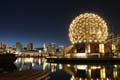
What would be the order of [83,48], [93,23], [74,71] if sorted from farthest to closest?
[83,48]
[93,23]
[74,71]

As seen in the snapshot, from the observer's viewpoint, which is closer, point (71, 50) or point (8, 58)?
point (8, 58)

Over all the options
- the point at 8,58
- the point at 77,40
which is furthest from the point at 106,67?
the point at 8,58

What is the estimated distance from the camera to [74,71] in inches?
2731

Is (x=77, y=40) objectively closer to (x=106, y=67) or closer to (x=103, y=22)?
(x=103, y=22)

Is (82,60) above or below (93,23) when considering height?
below

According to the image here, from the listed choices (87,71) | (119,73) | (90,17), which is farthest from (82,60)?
(90,17)

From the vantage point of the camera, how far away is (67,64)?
71.1 meters

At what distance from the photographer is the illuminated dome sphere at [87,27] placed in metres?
76.1

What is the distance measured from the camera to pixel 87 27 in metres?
76.1

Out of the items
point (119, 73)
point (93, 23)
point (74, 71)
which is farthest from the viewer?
point (93, 23)

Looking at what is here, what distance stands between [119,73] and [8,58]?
83.1 ft

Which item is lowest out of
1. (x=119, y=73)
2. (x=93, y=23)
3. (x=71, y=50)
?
(x=119, y=73)

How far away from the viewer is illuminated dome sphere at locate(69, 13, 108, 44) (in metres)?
76.1

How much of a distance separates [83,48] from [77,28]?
16836 mm
